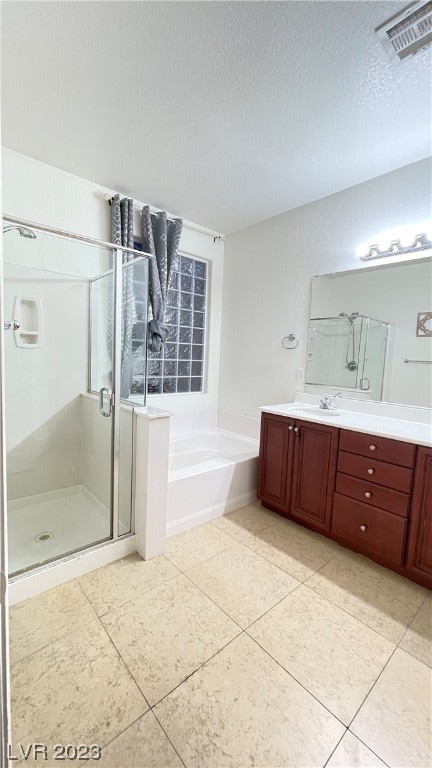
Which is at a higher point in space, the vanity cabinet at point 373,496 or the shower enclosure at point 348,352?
the shower enclosure at point 348,352

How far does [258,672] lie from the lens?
1260 millimetres

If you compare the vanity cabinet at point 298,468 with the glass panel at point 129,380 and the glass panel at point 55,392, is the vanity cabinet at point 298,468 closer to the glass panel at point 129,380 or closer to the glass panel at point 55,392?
the glass panel at point 129,380

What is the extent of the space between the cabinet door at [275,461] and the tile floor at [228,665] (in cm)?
54

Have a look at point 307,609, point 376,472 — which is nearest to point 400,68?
point 376,472

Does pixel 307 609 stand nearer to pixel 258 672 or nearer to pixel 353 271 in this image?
pixel 258 672

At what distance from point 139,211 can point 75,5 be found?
1.56m

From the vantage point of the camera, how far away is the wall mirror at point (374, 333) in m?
2.13

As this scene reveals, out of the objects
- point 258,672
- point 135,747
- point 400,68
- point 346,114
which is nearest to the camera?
point 135,747

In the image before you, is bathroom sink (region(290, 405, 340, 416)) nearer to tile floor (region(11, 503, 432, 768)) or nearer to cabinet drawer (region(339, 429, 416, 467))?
cabinet drawer (region(339, 429, 416, 467))

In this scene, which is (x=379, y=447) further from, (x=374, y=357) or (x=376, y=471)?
(x=374, y=357)

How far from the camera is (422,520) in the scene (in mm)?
1668

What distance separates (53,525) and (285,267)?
2.81 m

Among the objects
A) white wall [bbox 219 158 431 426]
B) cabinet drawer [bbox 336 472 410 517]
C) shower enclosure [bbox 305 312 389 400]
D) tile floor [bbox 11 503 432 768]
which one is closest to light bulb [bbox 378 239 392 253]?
white wall [bbox 219 158 431 426]

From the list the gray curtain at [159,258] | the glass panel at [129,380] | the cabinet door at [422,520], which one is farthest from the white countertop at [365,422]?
the gray curtain at [159,258]
